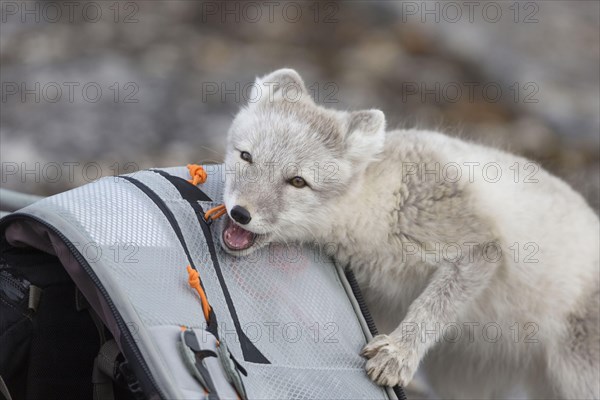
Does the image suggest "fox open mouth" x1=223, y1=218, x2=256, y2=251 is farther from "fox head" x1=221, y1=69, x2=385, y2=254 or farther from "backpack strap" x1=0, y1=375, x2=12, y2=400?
"backpack strap" x1=0, y1=375, x2=12, y2=400

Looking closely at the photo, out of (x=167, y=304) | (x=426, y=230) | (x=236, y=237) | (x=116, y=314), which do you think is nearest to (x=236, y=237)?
(x=236, y=237)

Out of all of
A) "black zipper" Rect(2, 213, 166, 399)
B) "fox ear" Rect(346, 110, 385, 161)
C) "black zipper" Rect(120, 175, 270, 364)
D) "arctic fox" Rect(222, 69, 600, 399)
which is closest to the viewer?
"black zipper" Rect(2, 213, 166, 399)

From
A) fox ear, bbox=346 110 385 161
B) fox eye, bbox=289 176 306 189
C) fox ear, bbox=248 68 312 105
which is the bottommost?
fox eye, bbox=289 176 306 189

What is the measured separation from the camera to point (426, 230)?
281 centimetres

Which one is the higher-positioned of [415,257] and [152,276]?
[152,276]

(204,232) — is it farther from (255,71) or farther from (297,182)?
(255,71)

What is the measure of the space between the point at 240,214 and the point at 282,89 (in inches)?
29.2

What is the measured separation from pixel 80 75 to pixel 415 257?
4.14m

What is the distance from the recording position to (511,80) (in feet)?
20.5

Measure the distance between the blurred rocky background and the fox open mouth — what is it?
8.91ft

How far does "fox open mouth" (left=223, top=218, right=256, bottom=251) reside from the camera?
8.14ft

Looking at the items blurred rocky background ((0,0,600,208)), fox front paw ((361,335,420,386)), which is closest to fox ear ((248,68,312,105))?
fox front paw ((361,335,420,386))

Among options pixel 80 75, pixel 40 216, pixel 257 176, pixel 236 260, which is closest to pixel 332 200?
pixel 257 176

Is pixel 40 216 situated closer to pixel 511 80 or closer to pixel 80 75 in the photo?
pixel 80 75
